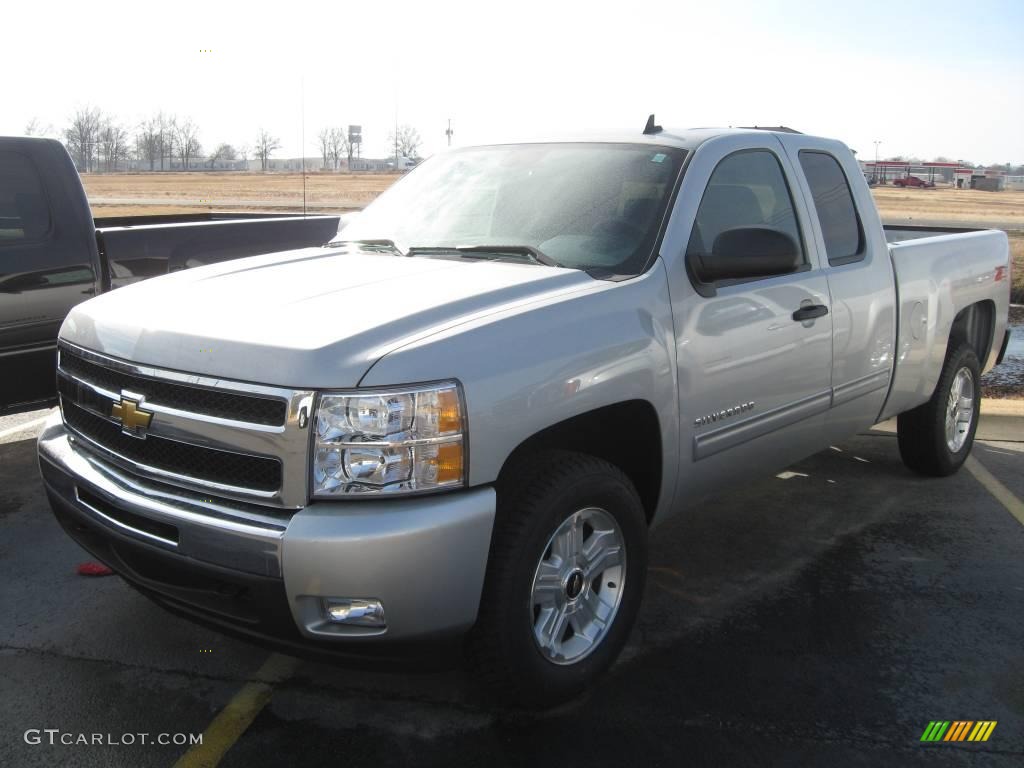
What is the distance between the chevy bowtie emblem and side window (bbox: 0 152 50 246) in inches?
111

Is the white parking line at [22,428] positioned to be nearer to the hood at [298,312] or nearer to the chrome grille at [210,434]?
the hood at [298,312]

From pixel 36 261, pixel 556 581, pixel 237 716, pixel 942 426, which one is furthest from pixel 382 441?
pixel 942 426

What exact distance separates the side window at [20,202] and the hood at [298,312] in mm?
2138

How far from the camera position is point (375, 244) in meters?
4.34

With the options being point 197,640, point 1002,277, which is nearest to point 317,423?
point 197,640

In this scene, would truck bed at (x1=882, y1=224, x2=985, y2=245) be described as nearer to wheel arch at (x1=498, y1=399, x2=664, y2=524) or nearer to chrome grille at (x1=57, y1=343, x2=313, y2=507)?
wheel arch at (x1=498, y1=399, x2=664, y2=524)

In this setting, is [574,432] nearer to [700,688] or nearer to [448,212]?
[700,688]

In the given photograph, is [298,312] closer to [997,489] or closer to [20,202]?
[20,202]

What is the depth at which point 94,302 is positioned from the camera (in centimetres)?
364

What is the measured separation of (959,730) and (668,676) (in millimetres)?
945

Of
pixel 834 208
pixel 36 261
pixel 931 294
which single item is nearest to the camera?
pixel 834 208

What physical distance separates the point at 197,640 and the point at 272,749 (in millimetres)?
872

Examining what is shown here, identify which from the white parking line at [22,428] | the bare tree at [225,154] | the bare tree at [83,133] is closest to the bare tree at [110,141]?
the bare tree at [83,133]

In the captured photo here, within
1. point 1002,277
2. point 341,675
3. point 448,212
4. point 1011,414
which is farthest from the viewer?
point 1011,414
